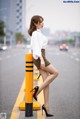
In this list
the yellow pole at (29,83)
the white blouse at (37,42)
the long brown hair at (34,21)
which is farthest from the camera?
the yellow pole at (29,83)

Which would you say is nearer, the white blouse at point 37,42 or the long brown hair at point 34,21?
the white blouse at point 37,42

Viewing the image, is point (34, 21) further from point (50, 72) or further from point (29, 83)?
point (29, 83)

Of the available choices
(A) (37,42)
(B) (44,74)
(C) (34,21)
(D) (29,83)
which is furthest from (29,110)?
(C) (34,21)

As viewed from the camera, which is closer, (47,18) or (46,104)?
(46,104)

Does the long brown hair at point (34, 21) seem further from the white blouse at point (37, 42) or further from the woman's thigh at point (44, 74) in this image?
the woman's thigh at point (44, 74)

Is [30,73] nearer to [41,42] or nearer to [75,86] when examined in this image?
[41,42]

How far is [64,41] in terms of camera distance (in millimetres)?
160125

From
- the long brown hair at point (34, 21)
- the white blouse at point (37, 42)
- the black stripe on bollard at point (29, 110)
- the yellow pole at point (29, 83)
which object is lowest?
the black stripe on bollard at point (29, 110)

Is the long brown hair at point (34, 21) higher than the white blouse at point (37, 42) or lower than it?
higher

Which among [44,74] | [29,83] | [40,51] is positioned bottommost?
[29,83]

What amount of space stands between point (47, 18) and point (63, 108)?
57.5 inches

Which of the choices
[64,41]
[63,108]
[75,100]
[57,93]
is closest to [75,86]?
[57,93]

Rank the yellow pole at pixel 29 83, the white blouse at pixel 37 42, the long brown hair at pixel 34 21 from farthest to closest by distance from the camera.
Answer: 1. the yellow pole at pixel 29 83
2. the long brown hair at pixel 34 21
3. the white blouse at pixel 37 42

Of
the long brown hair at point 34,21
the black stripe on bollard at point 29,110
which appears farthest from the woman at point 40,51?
the black stripe on bollard at point 29,110
